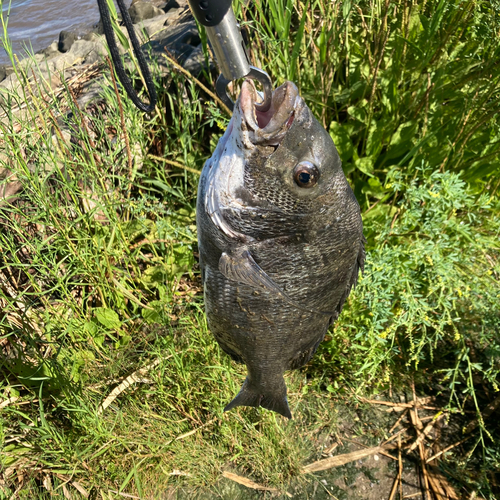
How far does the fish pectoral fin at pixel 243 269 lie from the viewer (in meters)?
1.47

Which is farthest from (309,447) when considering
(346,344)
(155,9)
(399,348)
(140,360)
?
(155,9)

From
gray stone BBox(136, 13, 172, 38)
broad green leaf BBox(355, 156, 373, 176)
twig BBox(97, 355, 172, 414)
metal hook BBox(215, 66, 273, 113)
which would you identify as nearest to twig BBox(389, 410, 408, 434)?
twig BBox(97, 355, 172, 414)

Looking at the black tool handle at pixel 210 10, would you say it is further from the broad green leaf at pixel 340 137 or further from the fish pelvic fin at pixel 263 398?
the broad green leaf at pixel 340 137

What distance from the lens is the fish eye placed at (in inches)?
55.4

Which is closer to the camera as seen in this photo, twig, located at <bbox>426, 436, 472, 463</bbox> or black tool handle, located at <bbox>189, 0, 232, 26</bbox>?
black tool handle, located at <bbox>189, 0, 232, 26</bbox>

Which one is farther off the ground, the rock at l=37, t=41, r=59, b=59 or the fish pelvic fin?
the rock at l=37, t=41, r=59, b=59

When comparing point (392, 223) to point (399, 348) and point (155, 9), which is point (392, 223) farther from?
point (155, 9)

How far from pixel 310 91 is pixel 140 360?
2.38 m

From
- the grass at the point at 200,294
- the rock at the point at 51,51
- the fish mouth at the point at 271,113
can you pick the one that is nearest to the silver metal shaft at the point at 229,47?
the fish mouth at the point at 271,113

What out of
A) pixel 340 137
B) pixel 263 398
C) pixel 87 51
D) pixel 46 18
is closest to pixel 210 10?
pixel 263 398

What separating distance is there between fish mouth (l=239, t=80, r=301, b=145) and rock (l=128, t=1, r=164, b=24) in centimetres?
624

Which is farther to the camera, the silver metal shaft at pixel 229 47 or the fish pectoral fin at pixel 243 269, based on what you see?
the fish pectoral fin at pixel 243 269

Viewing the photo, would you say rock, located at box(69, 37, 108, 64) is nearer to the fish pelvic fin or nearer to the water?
the water

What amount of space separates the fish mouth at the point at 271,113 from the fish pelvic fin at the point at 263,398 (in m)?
1.12
